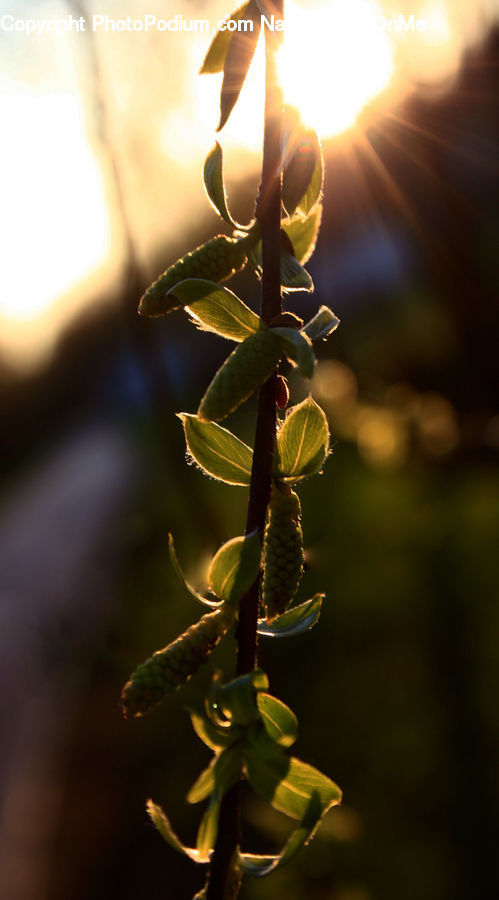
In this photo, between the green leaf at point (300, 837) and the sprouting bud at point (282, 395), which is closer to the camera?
the green leaf at point (300, 837)

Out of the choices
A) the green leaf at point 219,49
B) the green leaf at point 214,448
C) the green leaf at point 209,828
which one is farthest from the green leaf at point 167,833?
the green leaf at point 219,49

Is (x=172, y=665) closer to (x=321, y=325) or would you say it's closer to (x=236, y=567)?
(x=236, y=567)

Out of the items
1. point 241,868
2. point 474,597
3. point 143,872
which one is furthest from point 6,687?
point 241,868

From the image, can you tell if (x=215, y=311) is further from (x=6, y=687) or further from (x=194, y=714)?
(x=6, y=687)

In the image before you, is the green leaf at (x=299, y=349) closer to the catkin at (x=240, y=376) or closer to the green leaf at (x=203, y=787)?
the catkin at (x=240, y=376)

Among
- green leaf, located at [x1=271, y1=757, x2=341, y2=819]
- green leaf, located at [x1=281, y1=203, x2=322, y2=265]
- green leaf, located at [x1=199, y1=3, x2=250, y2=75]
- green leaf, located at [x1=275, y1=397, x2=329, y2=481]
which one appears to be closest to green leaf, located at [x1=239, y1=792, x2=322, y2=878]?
green leaf, located at [x1=271, y1=757, x2=341, y2=819]

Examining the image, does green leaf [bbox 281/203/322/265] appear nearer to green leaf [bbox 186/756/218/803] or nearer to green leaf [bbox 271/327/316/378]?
green leaf [bbox 271/327/316/378]

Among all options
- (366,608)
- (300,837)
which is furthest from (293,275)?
(366,608)
